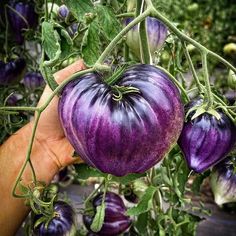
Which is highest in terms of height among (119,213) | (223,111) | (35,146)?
(223,111)

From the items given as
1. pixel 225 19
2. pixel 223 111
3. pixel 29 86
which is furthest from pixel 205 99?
pixel 225 19

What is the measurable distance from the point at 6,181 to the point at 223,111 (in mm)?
510

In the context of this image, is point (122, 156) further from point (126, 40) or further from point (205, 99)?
point (126, 40)

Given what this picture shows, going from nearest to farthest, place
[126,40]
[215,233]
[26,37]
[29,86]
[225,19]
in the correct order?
[126,40] < [26,37] < [29,86] < [215,233] < [225,19]

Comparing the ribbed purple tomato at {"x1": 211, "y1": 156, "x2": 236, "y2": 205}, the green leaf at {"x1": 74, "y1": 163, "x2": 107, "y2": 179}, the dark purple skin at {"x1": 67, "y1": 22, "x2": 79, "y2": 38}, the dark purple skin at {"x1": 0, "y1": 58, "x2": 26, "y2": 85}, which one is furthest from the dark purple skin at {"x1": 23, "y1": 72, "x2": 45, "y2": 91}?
the ribbed purple tomato at {"x1": 211, "y1": 156, "x2": 236, "y2": 205}

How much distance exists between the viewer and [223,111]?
1.79 ft

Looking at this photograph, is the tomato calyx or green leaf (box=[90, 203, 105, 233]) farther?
green leaf (box=[90, 203, 105, 233])

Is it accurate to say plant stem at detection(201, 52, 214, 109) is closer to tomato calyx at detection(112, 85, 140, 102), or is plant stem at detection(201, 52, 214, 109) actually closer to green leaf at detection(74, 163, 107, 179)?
tomato calyx at detection(112, 85, 140, 102)

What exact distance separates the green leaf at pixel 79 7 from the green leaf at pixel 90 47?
81 millimetres

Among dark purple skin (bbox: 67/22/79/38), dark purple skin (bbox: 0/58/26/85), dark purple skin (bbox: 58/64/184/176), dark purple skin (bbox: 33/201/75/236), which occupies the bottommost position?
dark purple skin (bbox: 33/201/75/236)

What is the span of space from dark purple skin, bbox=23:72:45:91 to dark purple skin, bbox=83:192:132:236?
40 centimetres

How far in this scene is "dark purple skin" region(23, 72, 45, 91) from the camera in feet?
4.04

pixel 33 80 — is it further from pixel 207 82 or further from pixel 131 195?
pixel 207 82

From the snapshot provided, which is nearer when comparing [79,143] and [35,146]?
[79,143]
